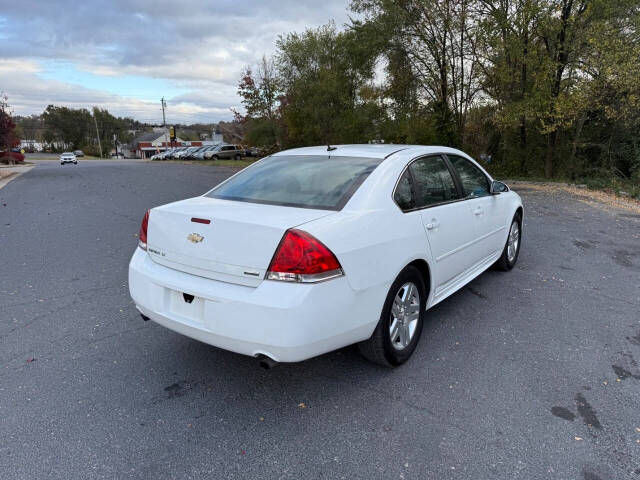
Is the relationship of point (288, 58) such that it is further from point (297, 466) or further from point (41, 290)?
Answer: point (297, 466)

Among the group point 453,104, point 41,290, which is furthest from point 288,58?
point 41,290

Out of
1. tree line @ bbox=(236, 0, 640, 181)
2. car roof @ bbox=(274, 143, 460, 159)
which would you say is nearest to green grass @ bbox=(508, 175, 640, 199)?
tree line @ bbox=(236, 0, 640, 181)

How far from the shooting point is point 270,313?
2395mm

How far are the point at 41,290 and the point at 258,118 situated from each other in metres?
31.3

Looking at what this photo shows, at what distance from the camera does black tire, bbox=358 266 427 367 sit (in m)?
2.91

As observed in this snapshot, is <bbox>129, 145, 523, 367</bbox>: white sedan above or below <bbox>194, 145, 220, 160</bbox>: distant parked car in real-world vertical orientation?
below

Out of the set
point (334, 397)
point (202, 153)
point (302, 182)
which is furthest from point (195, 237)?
point (202, 153)

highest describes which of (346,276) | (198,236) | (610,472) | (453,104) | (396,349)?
(453,104)

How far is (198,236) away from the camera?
274cm

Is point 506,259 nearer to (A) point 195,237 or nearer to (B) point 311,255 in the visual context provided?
(B) point 311,255

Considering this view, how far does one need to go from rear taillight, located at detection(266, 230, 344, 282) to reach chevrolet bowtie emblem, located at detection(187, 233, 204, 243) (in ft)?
1.79

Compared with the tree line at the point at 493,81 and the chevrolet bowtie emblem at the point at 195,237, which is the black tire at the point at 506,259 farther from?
the tree line at the point at 493,81

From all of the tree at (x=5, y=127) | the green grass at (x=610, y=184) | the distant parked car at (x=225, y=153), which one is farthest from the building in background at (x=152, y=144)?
the green grass at (x=610, y=184)

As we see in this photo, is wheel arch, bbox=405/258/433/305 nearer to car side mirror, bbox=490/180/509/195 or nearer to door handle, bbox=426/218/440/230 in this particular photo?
door handle, bbox=426/218/440/230
